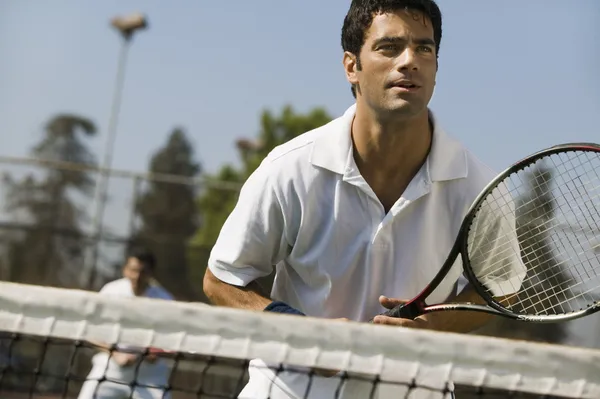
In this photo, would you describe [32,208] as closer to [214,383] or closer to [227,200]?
[214,383]

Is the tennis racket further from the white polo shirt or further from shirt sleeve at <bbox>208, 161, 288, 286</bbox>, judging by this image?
shirt sleeve at <bbox>208, 161, 288, 286</bbox>

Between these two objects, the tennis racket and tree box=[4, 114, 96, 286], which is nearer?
the tennis racket

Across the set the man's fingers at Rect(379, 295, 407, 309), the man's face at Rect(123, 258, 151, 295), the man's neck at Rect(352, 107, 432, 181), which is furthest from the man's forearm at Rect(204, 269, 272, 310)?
the man's face at Rect(123, 258, 151, 295)

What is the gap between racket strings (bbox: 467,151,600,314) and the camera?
317cm

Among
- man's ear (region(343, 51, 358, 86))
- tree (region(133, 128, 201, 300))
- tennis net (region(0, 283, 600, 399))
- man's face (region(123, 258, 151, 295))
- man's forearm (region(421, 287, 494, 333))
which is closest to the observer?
tennis net (region(0, 283, 600, 399))

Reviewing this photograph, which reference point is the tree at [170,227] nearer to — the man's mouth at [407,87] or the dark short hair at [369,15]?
the dark short hair at [369,15]

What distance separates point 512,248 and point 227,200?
12.4m

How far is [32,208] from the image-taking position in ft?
37.9

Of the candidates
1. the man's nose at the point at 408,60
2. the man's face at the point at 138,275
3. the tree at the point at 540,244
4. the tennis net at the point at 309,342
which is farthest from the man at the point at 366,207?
the man's face at the point at 138,275

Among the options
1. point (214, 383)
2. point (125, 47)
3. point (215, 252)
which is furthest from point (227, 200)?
point (215, 252)

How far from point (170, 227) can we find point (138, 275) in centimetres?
565

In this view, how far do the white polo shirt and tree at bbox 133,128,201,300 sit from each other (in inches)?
313

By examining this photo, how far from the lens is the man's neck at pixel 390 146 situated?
10.3 feet

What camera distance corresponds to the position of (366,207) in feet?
10.3
